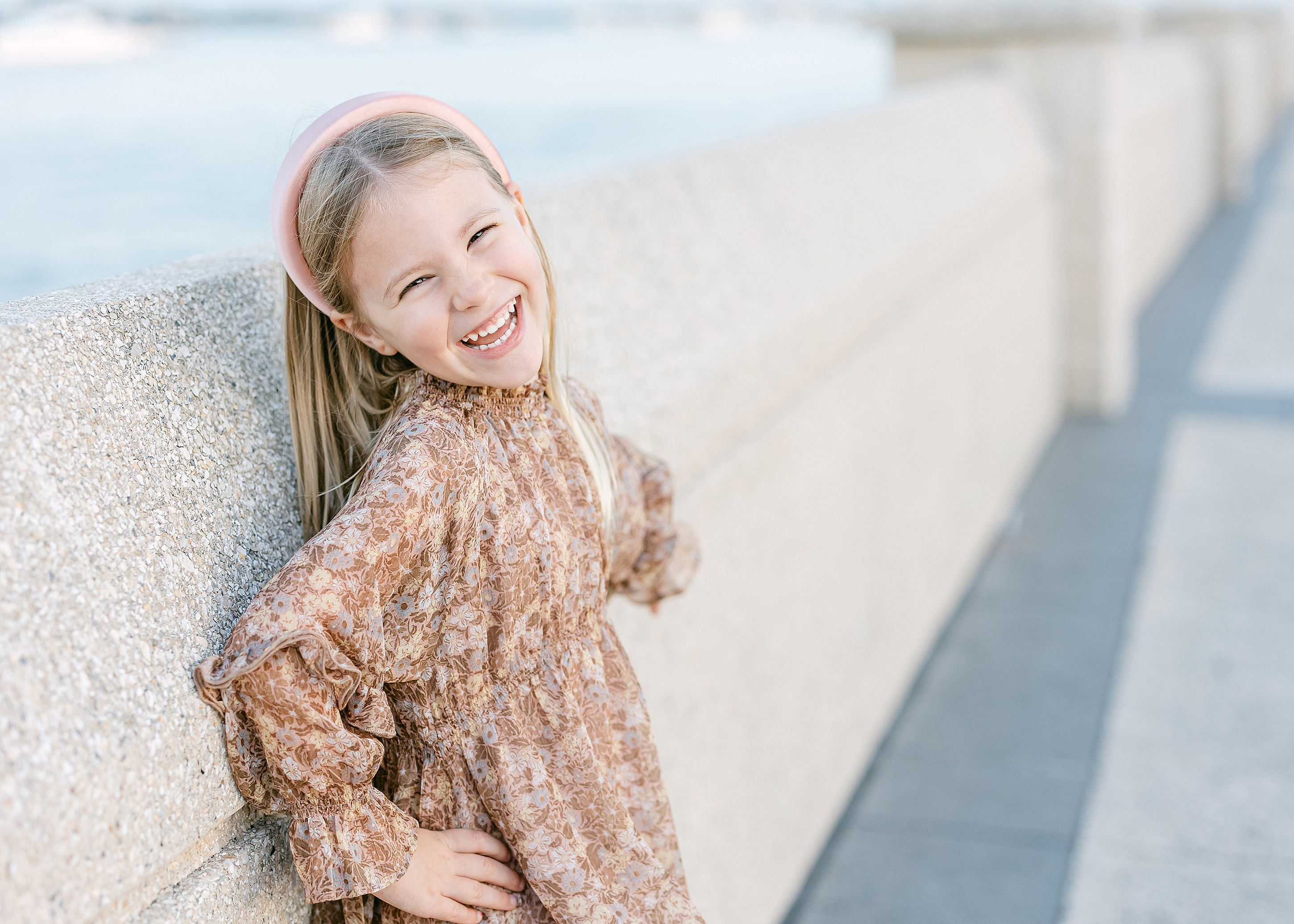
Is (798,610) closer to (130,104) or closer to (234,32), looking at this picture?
(234,32)

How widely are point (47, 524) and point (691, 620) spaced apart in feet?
4.34

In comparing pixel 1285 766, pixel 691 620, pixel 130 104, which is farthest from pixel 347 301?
pixel 130 104

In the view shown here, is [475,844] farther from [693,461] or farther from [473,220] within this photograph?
[693,461]

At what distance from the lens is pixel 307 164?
1.27 meters

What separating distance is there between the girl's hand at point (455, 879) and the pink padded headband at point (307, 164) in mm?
565

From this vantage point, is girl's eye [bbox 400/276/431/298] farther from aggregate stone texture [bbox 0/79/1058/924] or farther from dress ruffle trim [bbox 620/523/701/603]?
dress ruffle trim [bbox 620/523/701/603]

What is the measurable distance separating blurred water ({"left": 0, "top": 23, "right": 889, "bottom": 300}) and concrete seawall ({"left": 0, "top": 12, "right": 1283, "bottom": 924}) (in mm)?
267

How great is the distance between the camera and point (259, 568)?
4.21ft

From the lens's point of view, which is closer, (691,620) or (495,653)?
(495,653)

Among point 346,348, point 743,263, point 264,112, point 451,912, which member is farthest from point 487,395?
point 264,112

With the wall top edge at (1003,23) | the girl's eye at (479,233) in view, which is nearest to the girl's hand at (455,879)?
the girl's eye at (479,233)

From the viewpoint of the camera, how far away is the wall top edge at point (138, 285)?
46.6 inches

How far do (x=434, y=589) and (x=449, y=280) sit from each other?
1.05 ft

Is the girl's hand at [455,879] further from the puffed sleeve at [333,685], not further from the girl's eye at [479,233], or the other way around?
the girl's eye at [479,233]
